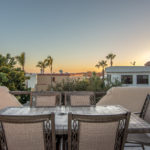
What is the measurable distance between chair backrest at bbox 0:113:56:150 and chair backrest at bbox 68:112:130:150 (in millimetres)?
183

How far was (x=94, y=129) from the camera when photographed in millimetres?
1395

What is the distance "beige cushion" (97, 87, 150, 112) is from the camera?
4.19 metres

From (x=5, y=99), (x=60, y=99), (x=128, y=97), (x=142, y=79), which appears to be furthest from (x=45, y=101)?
(x=142, y=79)

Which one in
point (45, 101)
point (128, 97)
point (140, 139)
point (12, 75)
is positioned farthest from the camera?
point (12, 75)

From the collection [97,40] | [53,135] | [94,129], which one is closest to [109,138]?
[94,129]

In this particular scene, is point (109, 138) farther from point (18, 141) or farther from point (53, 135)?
point (18, 141)

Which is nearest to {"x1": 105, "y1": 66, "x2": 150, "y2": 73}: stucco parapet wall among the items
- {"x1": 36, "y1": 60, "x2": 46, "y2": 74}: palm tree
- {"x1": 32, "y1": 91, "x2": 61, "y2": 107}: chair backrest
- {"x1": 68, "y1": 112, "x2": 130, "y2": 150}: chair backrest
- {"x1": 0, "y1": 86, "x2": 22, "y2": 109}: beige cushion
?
{"x1": 0, "y1": 86, "x2": 22, "y2": 109}: beige cushion

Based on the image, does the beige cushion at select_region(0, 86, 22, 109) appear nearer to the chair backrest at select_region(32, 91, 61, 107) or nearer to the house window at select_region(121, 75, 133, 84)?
the chair backrest at select_region(32, 91, 61, 107)

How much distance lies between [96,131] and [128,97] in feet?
10.2

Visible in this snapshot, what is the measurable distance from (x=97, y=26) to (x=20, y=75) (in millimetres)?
4748

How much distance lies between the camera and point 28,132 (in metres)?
1.39

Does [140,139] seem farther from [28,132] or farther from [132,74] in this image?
[132,74]

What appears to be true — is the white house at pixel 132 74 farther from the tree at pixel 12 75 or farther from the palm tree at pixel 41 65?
the palm tree at pixel 41 65

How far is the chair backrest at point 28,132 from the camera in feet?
4.45
